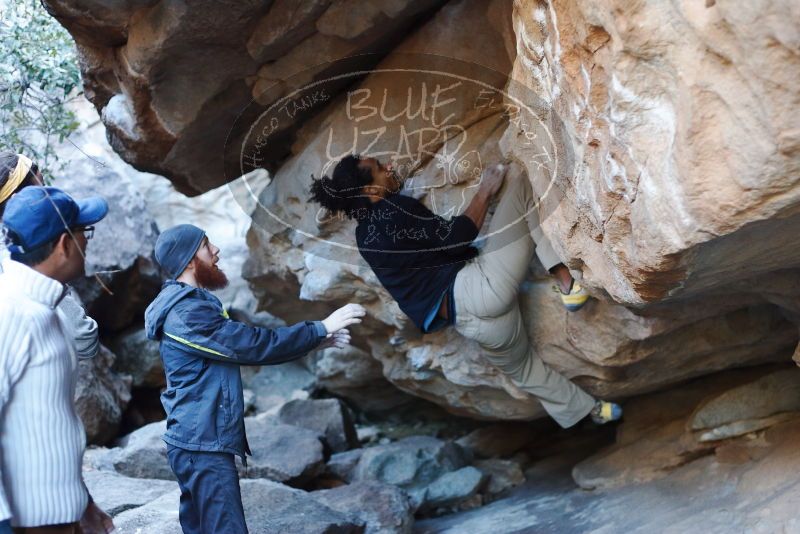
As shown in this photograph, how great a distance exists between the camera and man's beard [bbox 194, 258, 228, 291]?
3367 millimetres

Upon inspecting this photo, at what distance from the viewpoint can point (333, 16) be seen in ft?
12.8

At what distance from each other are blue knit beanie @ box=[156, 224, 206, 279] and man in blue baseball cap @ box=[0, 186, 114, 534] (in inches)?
32.8

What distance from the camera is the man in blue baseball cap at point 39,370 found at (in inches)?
A: 87.2

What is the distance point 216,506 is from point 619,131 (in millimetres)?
2035

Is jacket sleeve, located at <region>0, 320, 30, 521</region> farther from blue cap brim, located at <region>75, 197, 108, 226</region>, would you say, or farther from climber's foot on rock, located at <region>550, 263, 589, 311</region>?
climber's foot on rock, located at <region>550, 263, 589, 311</region>

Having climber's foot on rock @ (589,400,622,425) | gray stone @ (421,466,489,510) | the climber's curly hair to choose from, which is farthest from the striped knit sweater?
gray stone @ (421,466,489,510)

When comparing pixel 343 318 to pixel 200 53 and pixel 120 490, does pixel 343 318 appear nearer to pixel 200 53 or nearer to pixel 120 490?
pixel 200 53

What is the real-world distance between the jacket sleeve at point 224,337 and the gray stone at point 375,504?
5.41 ft

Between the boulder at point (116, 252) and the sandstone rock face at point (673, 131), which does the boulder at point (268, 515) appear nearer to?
the sandstone rock face at point (673, 131)

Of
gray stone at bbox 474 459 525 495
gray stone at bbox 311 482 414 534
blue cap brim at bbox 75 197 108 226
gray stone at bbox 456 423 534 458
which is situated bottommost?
gray stone at bbox 474 459 525 495

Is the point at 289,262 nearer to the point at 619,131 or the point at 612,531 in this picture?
the point at 612,531

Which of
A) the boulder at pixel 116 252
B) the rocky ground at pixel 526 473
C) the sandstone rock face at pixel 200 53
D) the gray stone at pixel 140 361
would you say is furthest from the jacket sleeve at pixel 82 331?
the gray stone at pixel 140 361

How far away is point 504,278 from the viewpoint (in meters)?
4.10

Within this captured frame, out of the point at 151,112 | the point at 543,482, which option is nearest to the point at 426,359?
the point at 543,482
